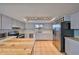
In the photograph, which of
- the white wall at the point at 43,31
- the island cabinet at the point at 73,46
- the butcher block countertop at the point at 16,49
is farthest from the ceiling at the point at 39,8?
the white wall at the point at 43,31

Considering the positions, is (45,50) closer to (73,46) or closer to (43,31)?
(73,46)

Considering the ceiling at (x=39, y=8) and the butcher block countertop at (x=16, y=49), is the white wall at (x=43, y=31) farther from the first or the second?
the butcher block countertop at (x=16, y=49)

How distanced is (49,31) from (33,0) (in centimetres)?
1137

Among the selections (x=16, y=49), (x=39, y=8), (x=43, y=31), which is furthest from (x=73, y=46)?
(x=43, y=31)

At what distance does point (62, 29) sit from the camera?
612cm

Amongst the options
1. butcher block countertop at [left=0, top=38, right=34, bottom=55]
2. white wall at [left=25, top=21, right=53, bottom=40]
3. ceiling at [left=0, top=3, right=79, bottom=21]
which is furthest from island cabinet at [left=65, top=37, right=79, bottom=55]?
white wall at [left=25, top=21, right=53, bottom=40]

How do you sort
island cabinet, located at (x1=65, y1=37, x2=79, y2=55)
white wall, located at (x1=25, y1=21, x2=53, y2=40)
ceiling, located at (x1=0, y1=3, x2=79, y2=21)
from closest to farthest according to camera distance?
ceiling, located at (x1=0, y1=3, x2=79, y2=21), island cabinet, located at (x1=65, y1=37, x2=79, y2=55), white wall, located at (x1=25, y1=21, x2=53, y2=40)

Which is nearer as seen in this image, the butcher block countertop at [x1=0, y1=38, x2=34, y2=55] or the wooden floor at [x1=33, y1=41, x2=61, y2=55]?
the butcher block countertop at [x1=0, y1=38, x2=34, y2=55]

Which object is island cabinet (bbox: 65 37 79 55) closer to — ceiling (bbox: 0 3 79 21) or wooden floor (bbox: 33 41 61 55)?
ceiling (bbox: 0 3 79 21)

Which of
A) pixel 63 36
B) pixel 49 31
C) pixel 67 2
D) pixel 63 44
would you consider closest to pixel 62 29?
pixel 63 36

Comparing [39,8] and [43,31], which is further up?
[39,8]

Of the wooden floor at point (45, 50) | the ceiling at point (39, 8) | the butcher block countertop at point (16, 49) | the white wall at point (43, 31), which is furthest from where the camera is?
the white wall at point (43, 31)

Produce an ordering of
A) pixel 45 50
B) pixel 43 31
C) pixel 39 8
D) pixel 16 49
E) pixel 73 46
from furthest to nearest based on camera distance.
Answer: pixel 43 31 < pixel 45 50 < pixel 73 46 < pixel 39 8 < pixel 16 49
